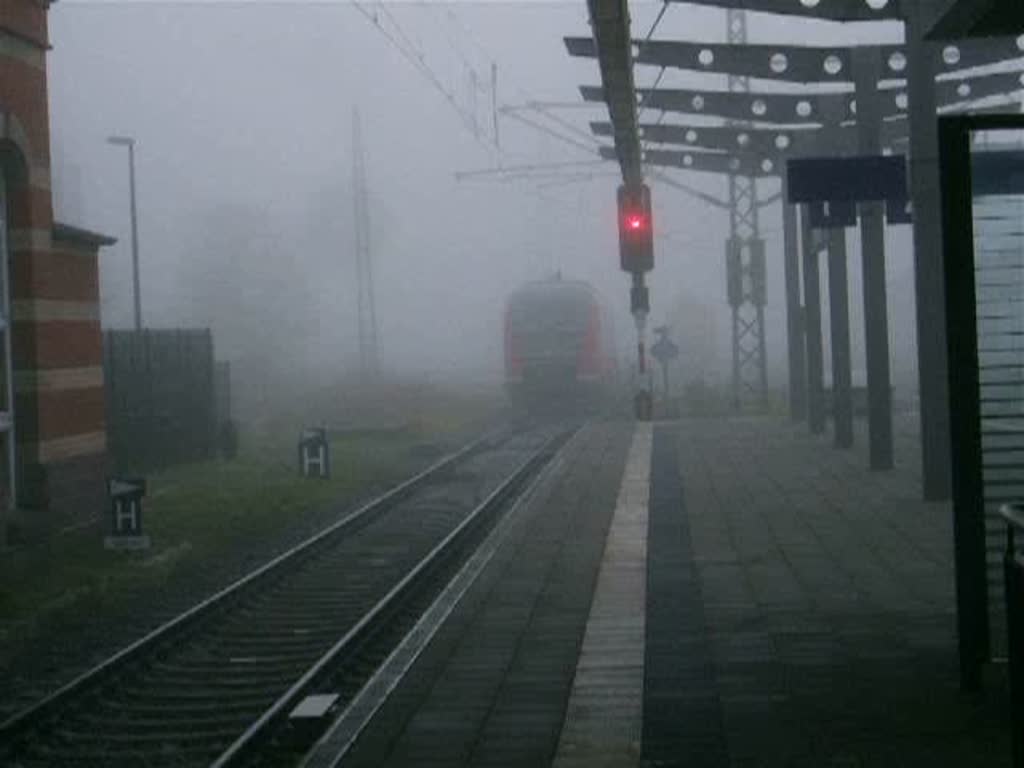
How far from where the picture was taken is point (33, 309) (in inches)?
657

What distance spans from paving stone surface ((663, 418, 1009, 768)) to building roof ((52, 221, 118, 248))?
258 inches

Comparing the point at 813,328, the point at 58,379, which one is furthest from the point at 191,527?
the point at 813,328

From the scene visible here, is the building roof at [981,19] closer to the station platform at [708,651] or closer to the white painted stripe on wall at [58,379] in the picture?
the station platform at [708,651]

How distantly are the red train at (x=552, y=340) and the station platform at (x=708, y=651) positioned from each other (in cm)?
2488

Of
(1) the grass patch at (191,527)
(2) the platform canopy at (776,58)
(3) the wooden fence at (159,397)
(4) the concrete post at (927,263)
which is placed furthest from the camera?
(3) the wooden fence at (159,397)

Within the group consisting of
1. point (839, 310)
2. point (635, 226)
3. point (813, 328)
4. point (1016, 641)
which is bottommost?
point (1016, 641)

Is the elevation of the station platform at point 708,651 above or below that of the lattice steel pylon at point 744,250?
below

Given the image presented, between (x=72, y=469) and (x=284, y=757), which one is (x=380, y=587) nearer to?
(x=72, y=469)

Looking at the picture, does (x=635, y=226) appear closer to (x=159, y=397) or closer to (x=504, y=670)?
(x=159, y=397)

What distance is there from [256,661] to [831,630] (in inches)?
142

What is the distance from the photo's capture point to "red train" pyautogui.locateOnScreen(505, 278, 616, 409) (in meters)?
43.2

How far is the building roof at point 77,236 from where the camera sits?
17375mm

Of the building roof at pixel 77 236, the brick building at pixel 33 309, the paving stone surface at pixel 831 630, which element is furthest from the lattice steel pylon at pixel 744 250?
the brick building at pixel 33 309

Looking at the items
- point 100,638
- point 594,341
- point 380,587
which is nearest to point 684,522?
point 380,587
